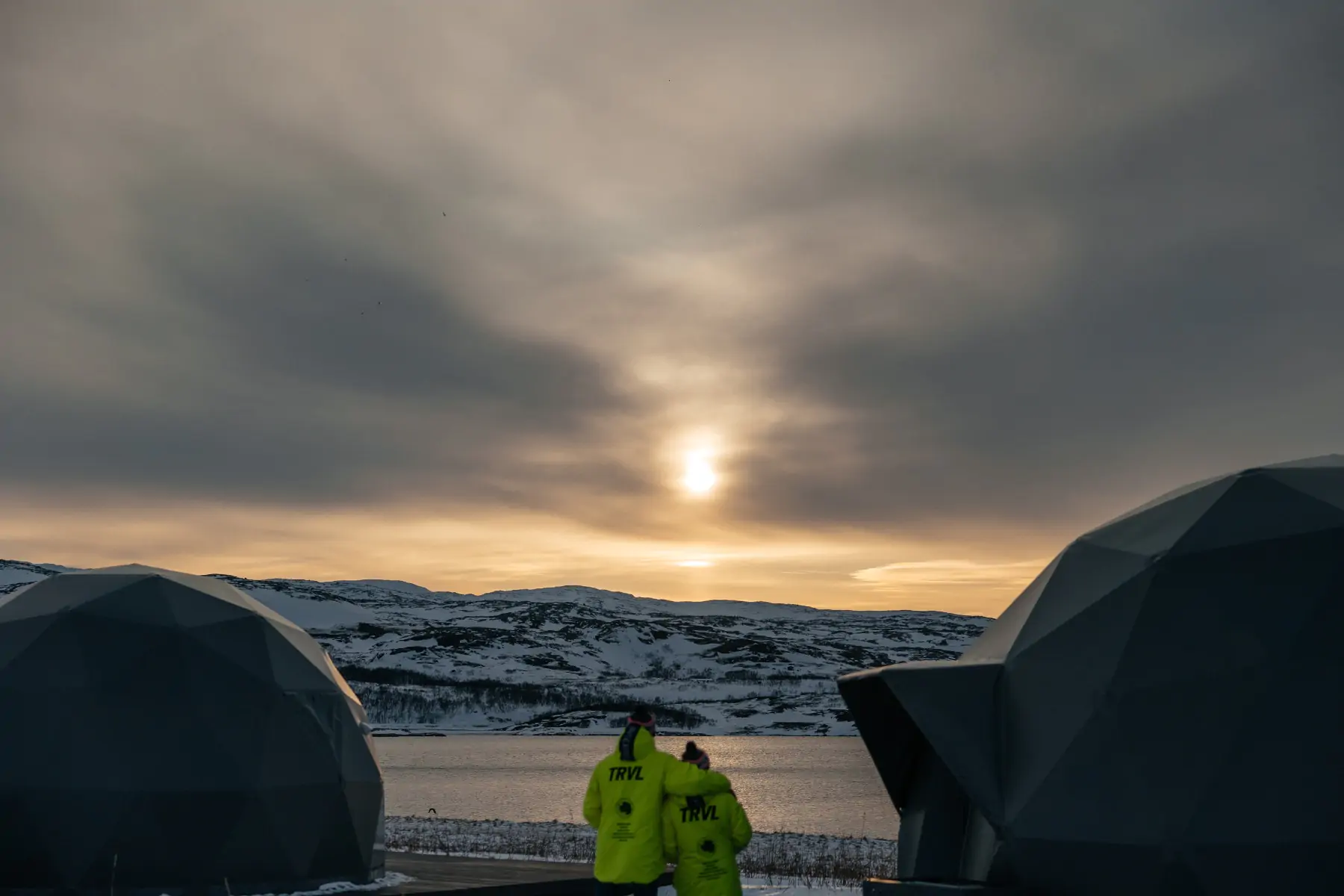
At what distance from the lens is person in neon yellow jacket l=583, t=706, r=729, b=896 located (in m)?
10.4

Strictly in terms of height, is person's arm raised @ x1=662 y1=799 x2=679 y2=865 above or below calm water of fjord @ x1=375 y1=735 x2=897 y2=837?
above

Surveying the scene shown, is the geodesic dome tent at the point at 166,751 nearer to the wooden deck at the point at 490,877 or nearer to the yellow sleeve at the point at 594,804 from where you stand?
the wooden deck at the point at 490,877

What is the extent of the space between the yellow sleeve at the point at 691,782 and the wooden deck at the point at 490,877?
16.0ft

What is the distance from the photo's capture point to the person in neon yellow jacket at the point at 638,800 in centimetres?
1041

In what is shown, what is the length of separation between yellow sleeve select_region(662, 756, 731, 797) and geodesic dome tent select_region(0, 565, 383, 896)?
7763mm

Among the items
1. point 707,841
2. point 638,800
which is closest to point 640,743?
point 638,800

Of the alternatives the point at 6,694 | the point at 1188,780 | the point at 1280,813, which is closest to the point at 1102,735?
the point at 1188,780

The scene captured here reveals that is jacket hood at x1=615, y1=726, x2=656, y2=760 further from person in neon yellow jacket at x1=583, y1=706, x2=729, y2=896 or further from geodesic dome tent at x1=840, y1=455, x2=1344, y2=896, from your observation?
geodesic dome tent at x1=840, y1=455, x2=1344, y2=896

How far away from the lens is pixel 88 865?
1504 centimetres

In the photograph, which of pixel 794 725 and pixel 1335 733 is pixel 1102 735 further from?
pixel 794 725

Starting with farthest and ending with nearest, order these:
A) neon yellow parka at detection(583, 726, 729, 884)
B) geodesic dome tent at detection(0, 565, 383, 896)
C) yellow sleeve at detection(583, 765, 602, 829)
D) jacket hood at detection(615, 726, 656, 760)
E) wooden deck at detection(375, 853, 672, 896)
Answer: wooden deck at detection(375, 853, 672, 896) → geodesic dome tent at detection(0, 565, 383, 896) → yellow sleeve at detection(583, 765, 602, 829) → jacket hood at detection(615, 726, 656, 760) → neon yellow parka at detection(583, 726, 729, 884)

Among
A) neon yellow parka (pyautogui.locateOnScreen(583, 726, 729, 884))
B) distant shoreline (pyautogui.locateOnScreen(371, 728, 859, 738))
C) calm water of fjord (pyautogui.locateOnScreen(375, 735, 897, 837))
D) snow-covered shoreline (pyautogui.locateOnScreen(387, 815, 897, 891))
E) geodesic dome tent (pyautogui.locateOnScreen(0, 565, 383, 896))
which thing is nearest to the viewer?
neon yellow parka (pyautogui.locateOnScreen(583, 726, 729, 884))

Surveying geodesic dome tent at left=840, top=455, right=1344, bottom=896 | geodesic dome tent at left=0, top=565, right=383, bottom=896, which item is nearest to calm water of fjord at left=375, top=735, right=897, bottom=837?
geodesic dome tent at left=0, top=565, right=383, bottom=896

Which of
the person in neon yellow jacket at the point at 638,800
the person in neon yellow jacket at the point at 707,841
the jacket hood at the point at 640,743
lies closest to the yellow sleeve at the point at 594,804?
the person in neon yellow jacket at the point at 638,800
